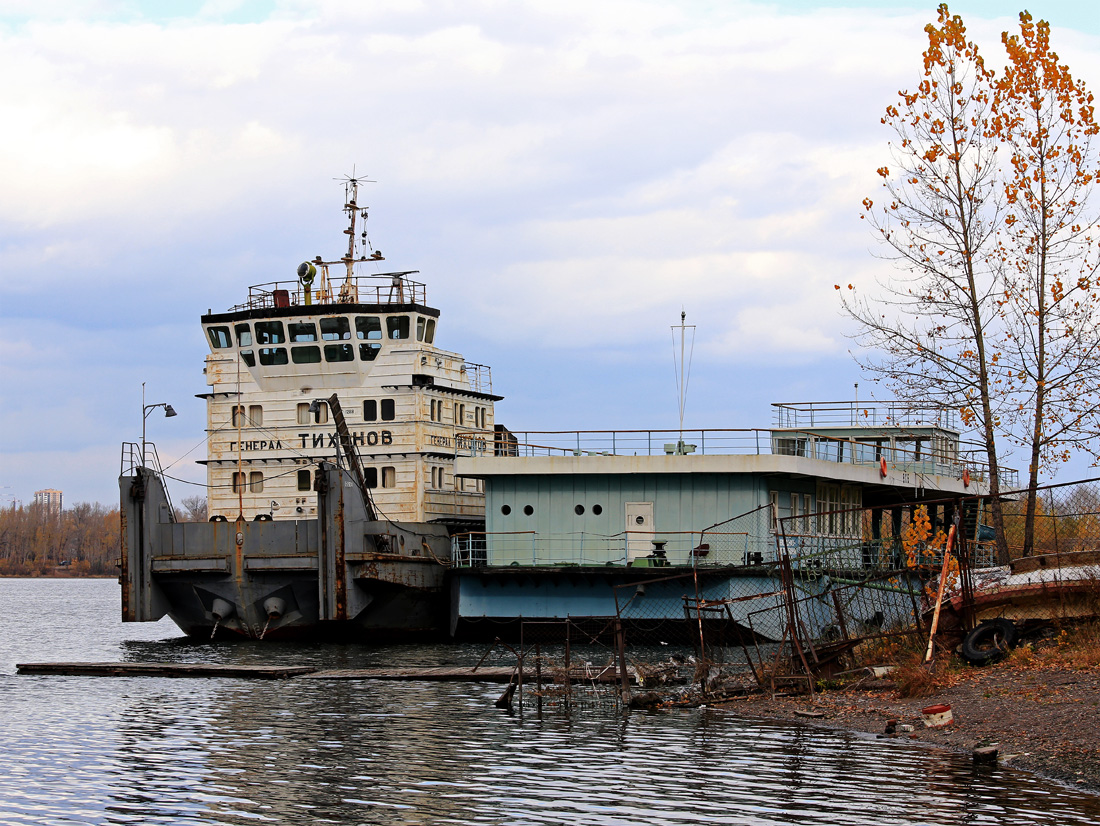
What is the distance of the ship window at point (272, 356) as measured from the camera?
38938mm

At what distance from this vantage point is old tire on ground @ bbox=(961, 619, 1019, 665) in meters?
20.6

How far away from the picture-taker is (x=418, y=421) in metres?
37.6

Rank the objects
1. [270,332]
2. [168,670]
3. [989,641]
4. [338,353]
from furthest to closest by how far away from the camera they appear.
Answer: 1. [270,332]
2. [338,353]
3. [168,670]
4. [989,641]

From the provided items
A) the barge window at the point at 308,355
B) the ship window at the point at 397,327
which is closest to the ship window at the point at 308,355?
the barge window at the point at 308,355

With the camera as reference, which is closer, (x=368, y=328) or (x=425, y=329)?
(x=368, y=328)

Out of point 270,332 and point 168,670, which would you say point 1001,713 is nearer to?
point 168,670

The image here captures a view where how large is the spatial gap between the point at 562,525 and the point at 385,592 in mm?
4947

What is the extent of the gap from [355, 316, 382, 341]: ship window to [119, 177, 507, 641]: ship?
4 centimetres

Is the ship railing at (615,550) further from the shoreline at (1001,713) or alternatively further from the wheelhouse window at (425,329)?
the shoreline at (1001,713)

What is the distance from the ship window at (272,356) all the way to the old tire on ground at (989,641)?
23.3 meters

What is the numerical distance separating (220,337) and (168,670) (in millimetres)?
14476

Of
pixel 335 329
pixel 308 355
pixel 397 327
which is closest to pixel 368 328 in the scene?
pixel 397 327

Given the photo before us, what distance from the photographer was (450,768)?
53.1ft

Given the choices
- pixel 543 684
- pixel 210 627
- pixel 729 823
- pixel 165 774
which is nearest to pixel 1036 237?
pixel 543 684
